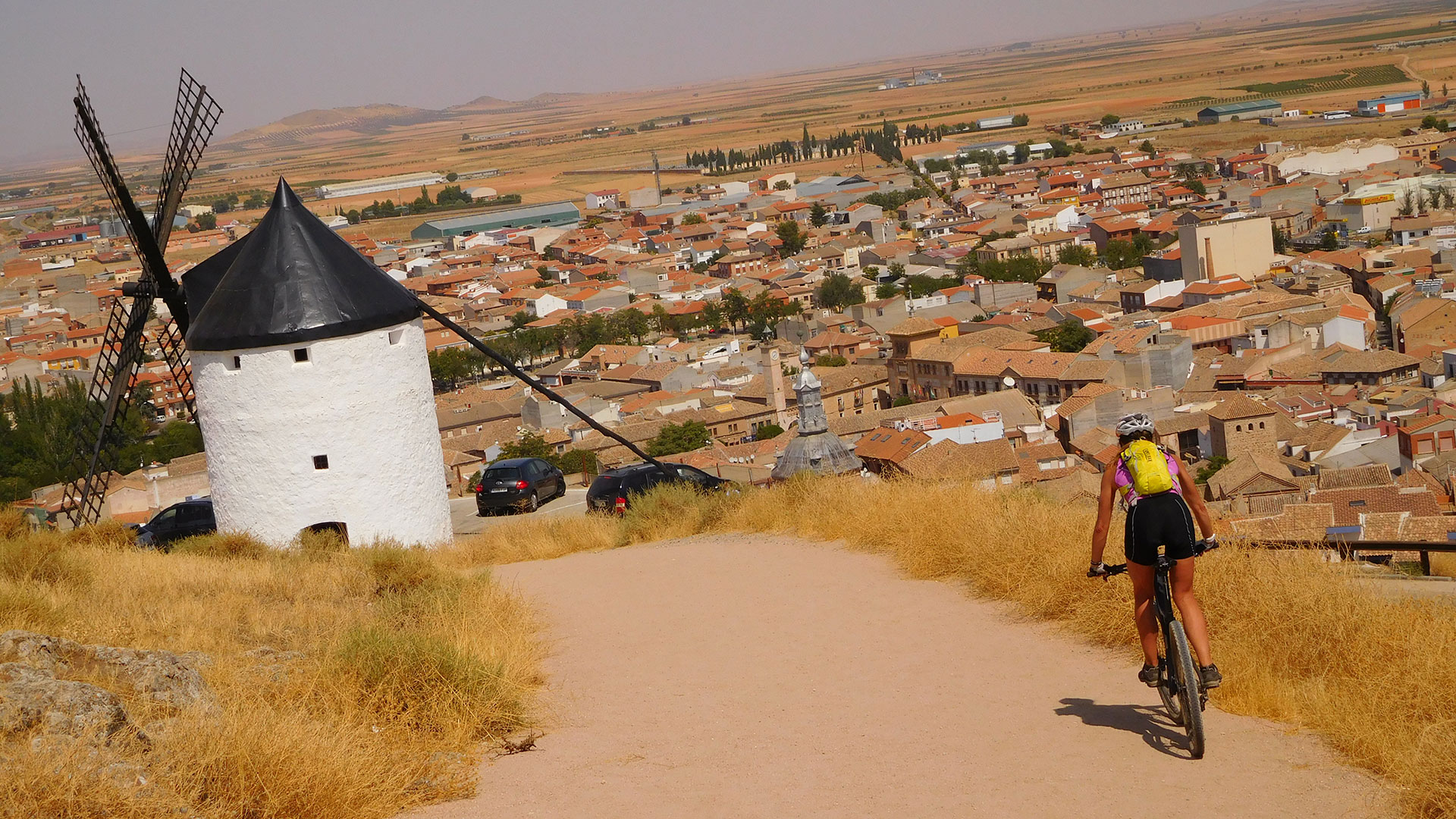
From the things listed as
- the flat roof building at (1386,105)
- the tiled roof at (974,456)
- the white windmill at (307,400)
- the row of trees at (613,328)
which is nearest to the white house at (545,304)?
the row of trees at (613,328)

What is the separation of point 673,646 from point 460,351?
65861 mm

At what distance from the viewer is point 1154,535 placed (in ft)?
15.5

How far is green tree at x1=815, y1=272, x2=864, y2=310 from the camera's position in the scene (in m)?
79.4

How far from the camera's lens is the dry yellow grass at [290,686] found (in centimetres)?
387

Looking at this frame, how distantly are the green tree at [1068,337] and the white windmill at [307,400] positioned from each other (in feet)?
160

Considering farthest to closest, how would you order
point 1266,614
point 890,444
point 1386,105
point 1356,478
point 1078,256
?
point 1386,105 < point 1078,256 < point 890,444 < point 1356,478 < point 1266,614

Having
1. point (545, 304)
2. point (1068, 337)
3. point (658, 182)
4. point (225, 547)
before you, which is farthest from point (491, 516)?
point (658, 182)

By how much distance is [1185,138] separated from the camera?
Result: 129 meters

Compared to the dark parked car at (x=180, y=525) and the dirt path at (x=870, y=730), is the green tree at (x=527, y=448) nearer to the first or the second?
the dark parked car at (x=180, y=525)

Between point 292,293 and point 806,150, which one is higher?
point 806,150

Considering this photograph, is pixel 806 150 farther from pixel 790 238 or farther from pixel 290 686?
pixel 290 686

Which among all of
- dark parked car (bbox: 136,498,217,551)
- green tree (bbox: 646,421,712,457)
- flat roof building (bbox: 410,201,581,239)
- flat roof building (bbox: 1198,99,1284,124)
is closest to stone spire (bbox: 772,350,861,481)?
dark parked car (bbox: 136,498,217,551)

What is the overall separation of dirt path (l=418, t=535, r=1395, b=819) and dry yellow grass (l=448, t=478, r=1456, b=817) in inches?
5.3

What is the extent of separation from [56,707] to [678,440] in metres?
40.3
